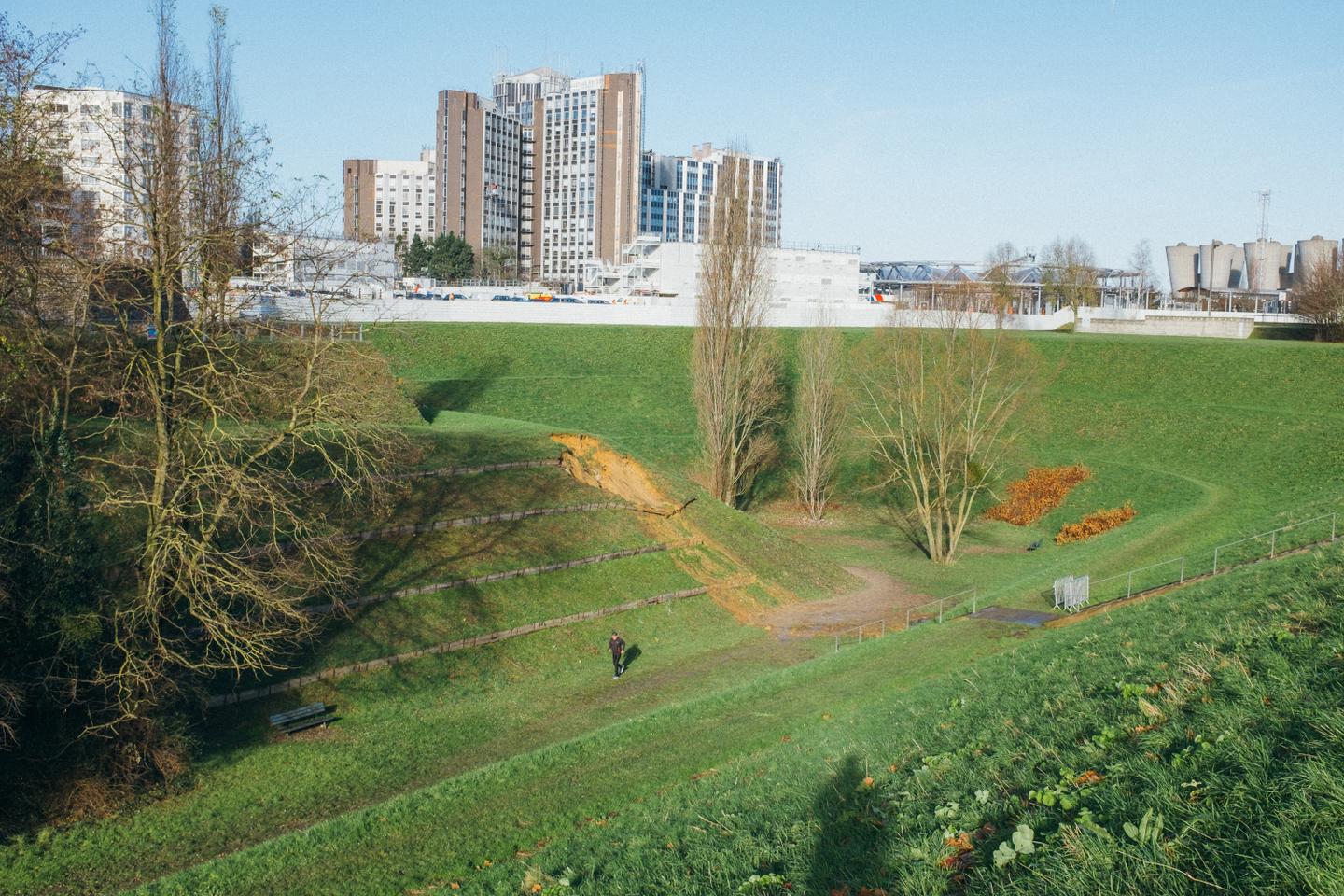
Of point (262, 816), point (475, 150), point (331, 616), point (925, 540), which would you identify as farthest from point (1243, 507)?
point (475, 150)

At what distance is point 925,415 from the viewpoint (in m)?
40.1

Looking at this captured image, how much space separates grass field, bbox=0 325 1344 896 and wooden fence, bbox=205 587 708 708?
0.25 m

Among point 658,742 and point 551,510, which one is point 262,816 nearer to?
point 658,742

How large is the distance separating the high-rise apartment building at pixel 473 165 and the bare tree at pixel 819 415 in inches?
4730

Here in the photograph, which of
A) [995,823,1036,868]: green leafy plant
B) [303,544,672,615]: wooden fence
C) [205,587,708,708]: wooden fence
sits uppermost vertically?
[995,823,1036,868]: green leafy plant

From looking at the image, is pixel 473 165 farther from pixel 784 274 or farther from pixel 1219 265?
pixel 1219 265

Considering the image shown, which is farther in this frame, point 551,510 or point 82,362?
point 551,510

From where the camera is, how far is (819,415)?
41906 mm

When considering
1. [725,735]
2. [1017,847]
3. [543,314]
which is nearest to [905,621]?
[725,735]

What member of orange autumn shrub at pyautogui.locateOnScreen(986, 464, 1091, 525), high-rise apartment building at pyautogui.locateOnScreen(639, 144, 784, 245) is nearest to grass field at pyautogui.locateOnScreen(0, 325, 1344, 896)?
orange autumn shrub at pyautogui.locateOnScreen(986, 464, 1091, 525)

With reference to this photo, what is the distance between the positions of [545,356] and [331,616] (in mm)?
37792

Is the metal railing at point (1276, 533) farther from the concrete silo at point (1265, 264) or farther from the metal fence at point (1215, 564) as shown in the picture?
the concrete silo at point (1265, 264)

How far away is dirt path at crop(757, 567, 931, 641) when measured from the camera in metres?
25.5

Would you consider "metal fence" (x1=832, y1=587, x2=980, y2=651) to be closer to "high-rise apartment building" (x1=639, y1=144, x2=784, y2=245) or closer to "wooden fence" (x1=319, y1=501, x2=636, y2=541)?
"wooden fence" (x1=319, y1=501, x2=636, y2=541)
